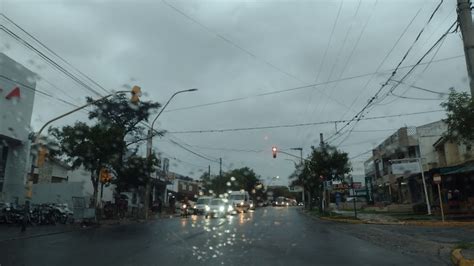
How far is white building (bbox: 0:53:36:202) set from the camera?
2606 cm

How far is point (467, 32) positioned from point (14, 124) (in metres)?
25.3

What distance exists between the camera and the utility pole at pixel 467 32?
1162cm

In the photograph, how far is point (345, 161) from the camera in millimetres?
42062

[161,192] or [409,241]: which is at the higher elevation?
[161,192]

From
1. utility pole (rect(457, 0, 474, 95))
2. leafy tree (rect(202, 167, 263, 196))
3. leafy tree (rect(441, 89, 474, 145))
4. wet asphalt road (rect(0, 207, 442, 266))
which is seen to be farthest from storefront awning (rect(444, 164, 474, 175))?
leafy tree (rect(202, 167, 263, 196))

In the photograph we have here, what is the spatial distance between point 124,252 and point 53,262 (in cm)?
220

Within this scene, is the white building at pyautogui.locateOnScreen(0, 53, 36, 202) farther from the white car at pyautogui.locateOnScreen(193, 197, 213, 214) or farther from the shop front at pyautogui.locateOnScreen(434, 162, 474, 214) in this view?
the shop front at pyautogui.locateOnScreen(434, 162, 474, 214)

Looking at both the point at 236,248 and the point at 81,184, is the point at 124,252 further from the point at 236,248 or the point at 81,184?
the point at 81,184

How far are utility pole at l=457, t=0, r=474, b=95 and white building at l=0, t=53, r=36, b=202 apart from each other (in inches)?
932

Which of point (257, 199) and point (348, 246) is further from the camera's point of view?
point (257, 199)

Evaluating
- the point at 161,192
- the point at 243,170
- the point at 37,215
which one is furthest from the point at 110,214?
the point at 243,170

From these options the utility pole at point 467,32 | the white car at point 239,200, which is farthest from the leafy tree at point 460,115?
the white car at point 239,200

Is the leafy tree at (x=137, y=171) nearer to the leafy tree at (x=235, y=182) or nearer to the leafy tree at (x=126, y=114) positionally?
the leafy tree at (x=126, y=114)

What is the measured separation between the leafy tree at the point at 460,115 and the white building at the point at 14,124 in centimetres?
2352
